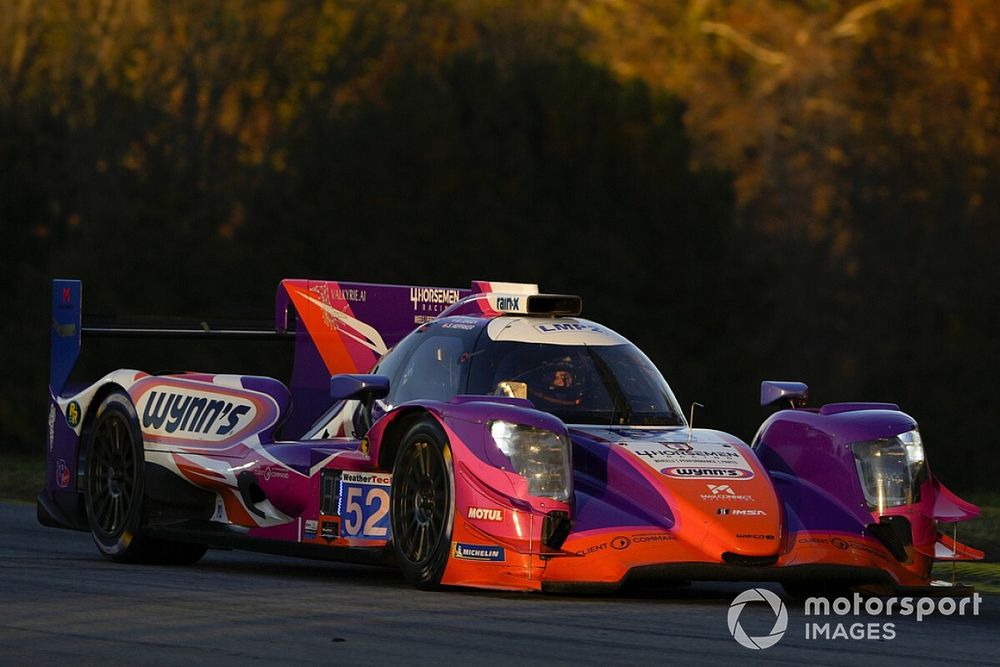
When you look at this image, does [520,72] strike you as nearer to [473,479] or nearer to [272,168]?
[272,168]

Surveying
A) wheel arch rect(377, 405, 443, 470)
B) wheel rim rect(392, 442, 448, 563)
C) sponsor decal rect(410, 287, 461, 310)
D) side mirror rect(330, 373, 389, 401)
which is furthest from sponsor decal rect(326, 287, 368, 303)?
wheel rim rect(392, 442, 448, 563)

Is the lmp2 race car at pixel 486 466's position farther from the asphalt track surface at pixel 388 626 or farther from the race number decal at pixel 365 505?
the asphalt track surface at pixel 388 626

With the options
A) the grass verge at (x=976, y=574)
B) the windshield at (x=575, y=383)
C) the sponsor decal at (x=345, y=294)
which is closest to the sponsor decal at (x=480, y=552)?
the windshield at (x=575, y=383)

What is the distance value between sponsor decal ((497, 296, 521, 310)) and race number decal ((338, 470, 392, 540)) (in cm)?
145

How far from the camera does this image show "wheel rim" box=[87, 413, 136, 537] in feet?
37.9

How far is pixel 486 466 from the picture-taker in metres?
9.05

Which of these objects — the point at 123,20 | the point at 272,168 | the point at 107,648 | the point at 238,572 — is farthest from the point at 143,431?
the point at 123,20

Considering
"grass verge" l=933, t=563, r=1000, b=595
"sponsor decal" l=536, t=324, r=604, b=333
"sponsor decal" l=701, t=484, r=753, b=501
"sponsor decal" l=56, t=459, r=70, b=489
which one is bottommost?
"grass verge" l=933, t=563, r=1000, b=595

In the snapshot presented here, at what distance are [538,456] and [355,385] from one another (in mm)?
1325

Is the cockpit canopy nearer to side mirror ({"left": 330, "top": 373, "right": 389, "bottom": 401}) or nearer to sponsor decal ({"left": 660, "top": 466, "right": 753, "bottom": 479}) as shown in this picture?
side mirror ({"left": 330, "top": 373, "right": 389, "bottom": 401})

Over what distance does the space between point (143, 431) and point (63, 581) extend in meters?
1.74

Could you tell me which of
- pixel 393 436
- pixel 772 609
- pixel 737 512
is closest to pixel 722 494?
pixel 737 512

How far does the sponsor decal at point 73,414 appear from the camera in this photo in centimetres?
1205

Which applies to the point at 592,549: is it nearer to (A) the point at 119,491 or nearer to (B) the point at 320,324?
(A) the point at 119,491
